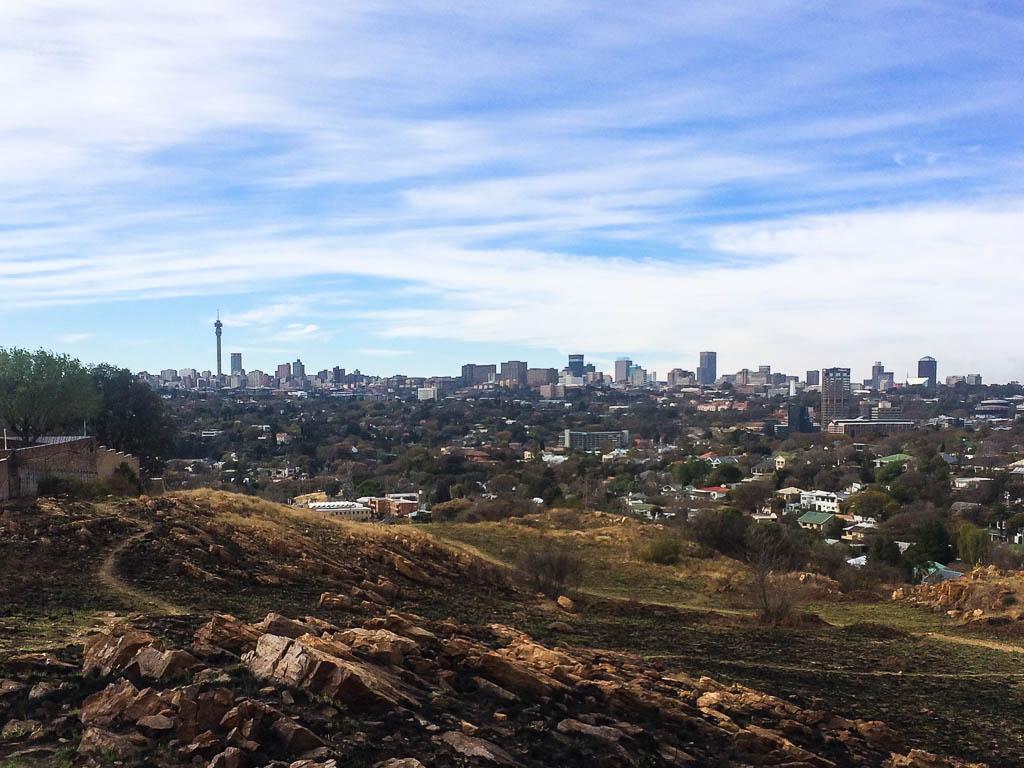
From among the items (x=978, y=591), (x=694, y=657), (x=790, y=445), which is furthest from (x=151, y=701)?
(x=790, y=445)

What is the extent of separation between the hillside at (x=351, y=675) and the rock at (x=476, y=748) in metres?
0.02

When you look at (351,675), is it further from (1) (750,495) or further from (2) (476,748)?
(1) (750,495)

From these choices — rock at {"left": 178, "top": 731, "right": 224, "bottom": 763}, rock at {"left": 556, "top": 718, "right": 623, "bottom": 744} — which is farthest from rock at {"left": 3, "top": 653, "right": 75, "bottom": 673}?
rock at {"left": 556, "top": 718, "right": 623, "bottom": 744}

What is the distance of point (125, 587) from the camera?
10656 mm

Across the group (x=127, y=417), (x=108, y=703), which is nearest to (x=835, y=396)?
(x=127, y=417)

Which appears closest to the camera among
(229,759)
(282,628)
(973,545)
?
(229,759)

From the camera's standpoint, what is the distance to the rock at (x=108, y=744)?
5191mm

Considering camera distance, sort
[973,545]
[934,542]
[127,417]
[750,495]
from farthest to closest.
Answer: [750,495], [934,542], [973,545], [127,417]

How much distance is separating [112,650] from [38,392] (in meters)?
15.6

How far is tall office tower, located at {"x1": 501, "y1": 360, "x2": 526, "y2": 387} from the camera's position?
178m

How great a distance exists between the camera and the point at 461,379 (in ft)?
591

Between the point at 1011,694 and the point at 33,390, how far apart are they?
19.4m

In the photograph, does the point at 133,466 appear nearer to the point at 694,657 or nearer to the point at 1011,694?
the point at 694,657

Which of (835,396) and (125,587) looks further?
(835,396)
